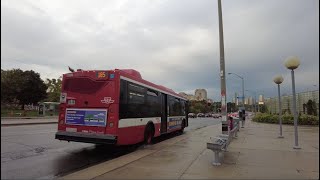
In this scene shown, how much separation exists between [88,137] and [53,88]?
83.1 m

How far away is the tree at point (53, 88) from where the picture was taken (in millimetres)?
88062

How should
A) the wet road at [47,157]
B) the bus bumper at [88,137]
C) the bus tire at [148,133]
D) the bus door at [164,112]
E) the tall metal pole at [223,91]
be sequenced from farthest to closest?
the bus door at [164,112] < the bus tire at [148,133] < the tall metal pole at [223,91] < the bus bumper at [88,137] < the wet road at [47,157]

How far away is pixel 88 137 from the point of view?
39.4 ft

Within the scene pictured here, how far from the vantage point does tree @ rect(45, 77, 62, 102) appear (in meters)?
88.1

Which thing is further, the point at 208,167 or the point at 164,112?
the point at 164,112

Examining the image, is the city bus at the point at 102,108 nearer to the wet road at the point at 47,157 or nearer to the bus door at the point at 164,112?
the wet road at the point at 47,157

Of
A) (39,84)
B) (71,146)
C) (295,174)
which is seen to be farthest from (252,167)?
(39,84)

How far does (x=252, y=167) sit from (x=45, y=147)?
8.17 m

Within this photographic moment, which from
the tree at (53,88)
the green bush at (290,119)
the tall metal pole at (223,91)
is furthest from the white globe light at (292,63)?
the tree at (53,88)

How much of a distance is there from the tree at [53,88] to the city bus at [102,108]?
78.0 meters

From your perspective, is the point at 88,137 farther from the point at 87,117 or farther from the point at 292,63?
the point at 292,63

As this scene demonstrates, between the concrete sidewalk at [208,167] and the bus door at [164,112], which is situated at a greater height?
the bus door at [164,112]

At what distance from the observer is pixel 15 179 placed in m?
8.06

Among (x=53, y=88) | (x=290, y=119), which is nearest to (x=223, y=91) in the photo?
(x=290, y=119)
